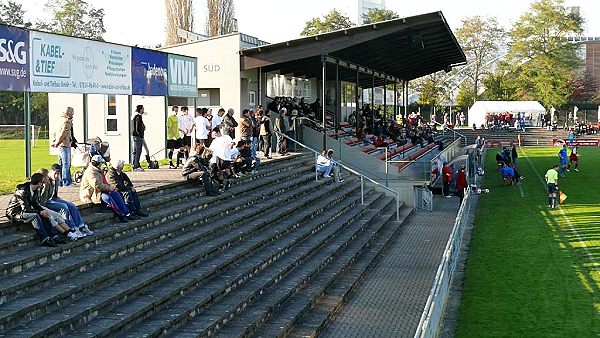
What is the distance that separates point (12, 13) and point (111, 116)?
46516 mm

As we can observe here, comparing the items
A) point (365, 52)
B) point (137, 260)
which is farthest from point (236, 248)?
point (365, 52)

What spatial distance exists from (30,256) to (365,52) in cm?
2382

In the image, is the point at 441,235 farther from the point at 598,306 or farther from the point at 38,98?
the point at 38,98

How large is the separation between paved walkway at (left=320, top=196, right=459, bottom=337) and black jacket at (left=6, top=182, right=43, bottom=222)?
14.6ft

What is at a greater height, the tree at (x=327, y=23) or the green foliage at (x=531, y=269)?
the tree at (x=327, y=23)

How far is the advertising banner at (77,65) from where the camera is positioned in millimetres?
14008

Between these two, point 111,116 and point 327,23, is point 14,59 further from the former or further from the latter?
point 327,23

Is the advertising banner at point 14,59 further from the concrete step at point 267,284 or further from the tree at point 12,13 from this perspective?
the tree at point 12,13

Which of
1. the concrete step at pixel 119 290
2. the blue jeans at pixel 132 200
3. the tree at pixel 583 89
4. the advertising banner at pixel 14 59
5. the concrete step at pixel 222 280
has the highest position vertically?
the tree at pixel 583 89

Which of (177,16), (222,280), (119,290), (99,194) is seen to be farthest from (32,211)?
(177,16)

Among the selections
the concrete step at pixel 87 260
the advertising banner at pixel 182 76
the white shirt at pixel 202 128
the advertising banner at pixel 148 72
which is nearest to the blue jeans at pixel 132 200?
the concrete step at pixel 87 260

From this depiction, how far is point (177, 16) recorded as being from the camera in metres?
53.1

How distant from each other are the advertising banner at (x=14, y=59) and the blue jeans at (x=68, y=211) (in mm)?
2528

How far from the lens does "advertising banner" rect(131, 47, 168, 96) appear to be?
18312 mm
